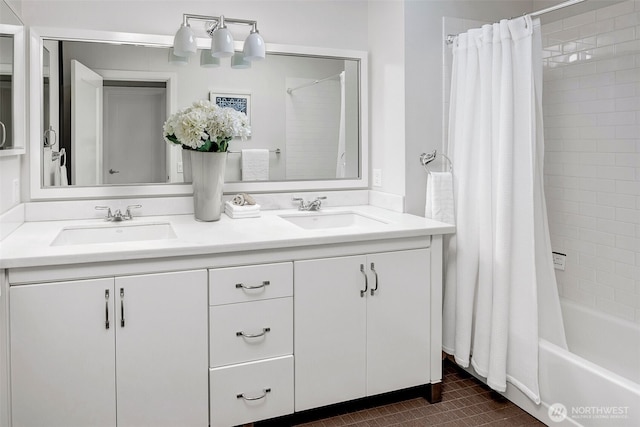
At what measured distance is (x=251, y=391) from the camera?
1.99m

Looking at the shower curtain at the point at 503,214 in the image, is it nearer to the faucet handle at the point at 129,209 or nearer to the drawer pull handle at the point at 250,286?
the drawer pull handle at the point at 250,286

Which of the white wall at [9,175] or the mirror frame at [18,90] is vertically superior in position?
the mirror frame at [18,90]

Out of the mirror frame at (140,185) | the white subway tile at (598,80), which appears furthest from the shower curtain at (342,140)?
the white subway tile at (598,80)

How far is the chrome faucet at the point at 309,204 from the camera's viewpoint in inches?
106

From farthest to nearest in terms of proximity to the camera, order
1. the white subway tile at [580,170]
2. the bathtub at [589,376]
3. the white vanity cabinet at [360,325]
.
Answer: the white subway tile at [580,170]
the white vanity cabinet at [360,325]
the bathtub at [589,376]

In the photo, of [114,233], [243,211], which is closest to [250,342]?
[243,211]

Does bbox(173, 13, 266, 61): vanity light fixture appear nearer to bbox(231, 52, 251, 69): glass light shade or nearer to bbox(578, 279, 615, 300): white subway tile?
bbox(231, 52, 251, 69): glass light shade

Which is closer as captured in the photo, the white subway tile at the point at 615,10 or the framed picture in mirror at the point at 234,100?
the white subway tile at the point at 615,10

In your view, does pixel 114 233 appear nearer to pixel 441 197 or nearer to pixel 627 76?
pixel 441 197

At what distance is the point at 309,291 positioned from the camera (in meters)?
2.05

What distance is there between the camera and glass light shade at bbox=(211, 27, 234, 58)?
2.30 meters

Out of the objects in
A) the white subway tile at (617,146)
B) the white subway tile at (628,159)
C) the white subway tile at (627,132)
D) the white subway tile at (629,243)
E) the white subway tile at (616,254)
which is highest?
the white subway tile at (627,132)

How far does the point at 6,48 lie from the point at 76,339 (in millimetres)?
1129

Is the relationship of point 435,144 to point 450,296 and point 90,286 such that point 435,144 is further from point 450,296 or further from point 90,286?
point 90,286
